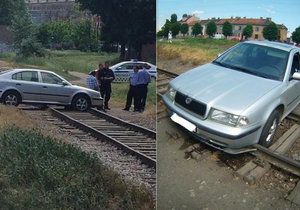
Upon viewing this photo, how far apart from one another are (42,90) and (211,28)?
0.91m

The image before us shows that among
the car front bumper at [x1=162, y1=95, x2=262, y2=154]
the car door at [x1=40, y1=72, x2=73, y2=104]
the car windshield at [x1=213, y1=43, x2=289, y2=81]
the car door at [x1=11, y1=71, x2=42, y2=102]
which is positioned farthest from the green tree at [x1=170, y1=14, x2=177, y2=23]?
the car door at [x1=11, y1=71, x2=42, y2=102]

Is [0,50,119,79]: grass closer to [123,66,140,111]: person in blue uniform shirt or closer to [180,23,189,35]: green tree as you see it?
[123,66,140,111]: person in blue uniform shirt

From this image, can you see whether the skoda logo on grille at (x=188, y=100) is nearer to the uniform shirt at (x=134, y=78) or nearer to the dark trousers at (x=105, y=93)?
the uniform shirt at (x=134, y=78)

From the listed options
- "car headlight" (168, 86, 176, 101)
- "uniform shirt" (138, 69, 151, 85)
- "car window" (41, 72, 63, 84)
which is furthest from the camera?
"car window" (41, 72, 63, 84)

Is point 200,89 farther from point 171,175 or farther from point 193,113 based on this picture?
point 171,175

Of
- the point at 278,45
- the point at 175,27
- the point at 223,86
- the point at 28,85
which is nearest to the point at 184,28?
the point at 175,27

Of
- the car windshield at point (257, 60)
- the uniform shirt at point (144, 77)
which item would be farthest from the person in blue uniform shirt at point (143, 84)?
the car windshield at point (257, 60)

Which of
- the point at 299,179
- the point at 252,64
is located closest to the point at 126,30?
the point at 252,64

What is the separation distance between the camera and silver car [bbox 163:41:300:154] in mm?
1587

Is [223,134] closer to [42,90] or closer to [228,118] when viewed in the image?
[228,118]

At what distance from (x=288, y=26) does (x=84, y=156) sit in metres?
1.12

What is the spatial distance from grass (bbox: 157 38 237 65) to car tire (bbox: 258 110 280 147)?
33 cm

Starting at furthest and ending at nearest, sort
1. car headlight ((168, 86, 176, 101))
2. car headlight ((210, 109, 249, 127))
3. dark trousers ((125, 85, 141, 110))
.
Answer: dark trousers ((125, 85, 141, 110)) < car headlight ((168, 86, 176, 101)) < car headlight ((210, 109, 249, 127))

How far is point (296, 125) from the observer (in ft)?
5.67
